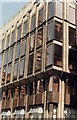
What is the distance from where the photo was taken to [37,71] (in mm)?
33500

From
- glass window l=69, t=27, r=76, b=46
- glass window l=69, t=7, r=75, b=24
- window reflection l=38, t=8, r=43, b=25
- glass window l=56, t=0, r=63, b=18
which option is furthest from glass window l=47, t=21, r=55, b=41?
glass window l=69, t=7, r=75, b=24

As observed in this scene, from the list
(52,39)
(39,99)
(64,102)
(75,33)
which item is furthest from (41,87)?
(75,33)

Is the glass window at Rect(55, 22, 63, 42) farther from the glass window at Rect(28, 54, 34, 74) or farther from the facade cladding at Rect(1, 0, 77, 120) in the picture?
the glass window at Rect(28, 54, 34, 74)

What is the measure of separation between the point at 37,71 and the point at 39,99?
3.84 metres

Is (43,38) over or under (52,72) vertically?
over

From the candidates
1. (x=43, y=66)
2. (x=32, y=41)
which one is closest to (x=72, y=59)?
(x=43, y=66)

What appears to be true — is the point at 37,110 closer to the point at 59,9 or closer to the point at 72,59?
the point at 72,59

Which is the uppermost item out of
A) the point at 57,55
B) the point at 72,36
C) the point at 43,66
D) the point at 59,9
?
the point at 59,9

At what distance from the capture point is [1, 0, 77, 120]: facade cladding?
31.1m

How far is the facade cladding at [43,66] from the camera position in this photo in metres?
31.1

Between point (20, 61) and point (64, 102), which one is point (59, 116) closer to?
point (64, 102)

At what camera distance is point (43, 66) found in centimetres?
3238

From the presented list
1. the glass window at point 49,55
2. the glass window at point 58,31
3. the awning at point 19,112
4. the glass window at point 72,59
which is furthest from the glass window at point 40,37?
the awning at point 19,112

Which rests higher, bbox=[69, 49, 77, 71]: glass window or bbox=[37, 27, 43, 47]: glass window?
bbox=[37, 27, 43, 47]: glass window
